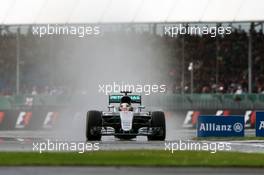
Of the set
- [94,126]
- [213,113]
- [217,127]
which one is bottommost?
[217,127]

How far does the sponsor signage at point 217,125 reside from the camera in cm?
3271

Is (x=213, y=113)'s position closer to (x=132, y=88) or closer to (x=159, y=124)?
(x=132, y=88)

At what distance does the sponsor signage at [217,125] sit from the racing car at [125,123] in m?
4.63

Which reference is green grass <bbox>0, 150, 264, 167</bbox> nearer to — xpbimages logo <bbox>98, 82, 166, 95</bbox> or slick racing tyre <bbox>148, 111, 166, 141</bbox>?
slick racing tyre <bbox>148, 111, 166, 141</bbox>

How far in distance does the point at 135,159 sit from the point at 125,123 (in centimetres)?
746

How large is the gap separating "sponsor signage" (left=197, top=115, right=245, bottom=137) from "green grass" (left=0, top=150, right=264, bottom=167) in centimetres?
958

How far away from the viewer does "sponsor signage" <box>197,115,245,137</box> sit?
32706 mm

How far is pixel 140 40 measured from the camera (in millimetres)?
47344

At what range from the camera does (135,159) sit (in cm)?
2083

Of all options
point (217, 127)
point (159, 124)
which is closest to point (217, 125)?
point (217, 127)

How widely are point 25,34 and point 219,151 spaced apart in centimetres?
2446

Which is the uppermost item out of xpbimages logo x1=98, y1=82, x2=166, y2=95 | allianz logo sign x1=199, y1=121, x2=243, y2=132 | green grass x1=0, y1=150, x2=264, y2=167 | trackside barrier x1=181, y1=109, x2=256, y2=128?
xpbimages logo x1=98, y1=82, x2=166, y2=95

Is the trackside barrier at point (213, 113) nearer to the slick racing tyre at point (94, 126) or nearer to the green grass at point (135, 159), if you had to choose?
the slick racing tyre at point (94, 126)

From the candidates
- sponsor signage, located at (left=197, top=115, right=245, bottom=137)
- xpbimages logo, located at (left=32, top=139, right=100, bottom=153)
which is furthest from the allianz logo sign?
xpbimages logo, located at (left=32, top=139, right=100, bottom=153)
